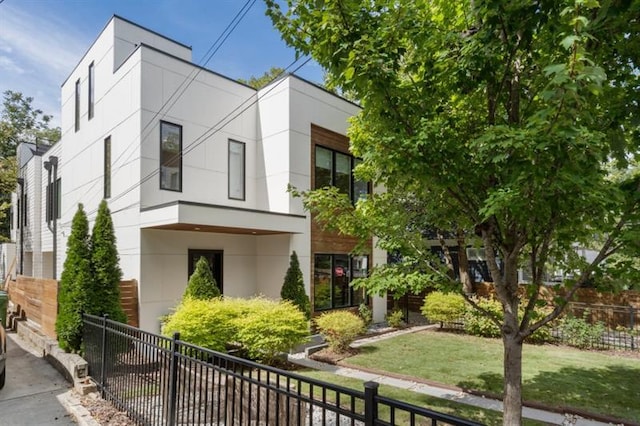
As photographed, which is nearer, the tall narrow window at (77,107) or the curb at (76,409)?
the curb at (76,409)

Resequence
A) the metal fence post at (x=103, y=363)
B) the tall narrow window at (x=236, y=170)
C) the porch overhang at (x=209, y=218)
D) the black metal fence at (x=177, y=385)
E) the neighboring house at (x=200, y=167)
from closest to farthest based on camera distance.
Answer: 1. the black metal fence at (x=177, y=385)
2. the metal fence post at (x=103, y=363)
3. the porch overhang at (x=209, y=218)
4. the neighboring house at (x=200, y=167)
5. the tall narrow window at (x=236, y=170)

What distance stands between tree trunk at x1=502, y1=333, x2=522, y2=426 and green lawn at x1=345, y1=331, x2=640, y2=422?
296 centimetres

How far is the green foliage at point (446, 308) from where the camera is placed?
12.1 metres

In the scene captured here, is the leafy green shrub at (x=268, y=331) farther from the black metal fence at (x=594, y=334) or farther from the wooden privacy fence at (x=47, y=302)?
the black metal fence at (x=594, y=334)

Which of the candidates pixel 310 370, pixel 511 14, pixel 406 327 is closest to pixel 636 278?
pixel 511 14

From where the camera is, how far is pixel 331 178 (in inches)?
490

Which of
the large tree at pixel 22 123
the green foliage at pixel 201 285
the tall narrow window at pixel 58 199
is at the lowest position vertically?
the green foliage at pixel 201 285

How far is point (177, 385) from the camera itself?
4.34 metres

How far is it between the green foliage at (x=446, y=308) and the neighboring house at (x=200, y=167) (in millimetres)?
2166

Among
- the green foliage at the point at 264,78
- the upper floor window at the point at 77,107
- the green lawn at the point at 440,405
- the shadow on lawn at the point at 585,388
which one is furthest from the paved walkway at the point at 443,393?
the green foliage at the point at 264,78

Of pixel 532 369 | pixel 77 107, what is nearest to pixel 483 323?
pixel 532 369

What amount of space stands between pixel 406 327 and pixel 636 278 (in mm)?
10575

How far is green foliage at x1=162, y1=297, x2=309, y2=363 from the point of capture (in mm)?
7535

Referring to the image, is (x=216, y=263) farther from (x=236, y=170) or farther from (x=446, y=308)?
(x=446, y=308)
